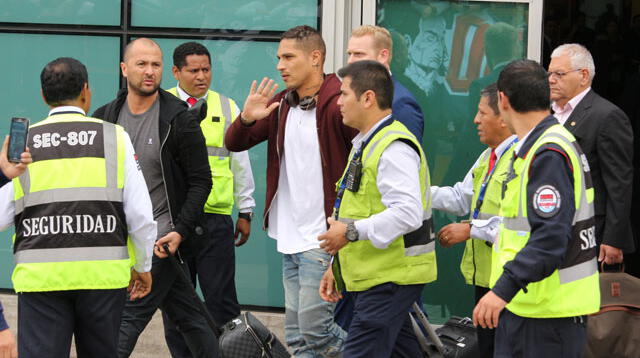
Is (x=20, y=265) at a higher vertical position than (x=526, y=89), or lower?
lower

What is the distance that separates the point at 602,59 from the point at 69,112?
22.6ft

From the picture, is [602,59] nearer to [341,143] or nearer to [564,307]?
[341,143]

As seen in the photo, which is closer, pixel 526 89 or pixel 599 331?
pixel 526 89

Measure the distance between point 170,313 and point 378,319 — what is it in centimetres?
179

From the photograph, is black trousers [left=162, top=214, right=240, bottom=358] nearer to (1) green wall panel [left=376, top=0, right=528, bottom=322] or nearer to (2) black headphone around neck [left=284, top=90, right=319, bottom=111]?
(2) black headphone around neck [left=284, top=90, right=319, bottom=111]

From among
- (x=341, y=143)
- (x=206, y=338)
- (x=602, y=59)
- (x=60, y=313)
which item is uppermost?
(x=602, y=59)

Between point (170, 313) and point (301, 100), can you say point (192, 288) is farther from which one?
point (301, 100)

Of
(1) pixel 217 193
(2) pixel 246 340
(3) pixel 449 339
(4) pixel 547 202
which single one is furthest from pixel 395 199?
(1) pixel 217 193

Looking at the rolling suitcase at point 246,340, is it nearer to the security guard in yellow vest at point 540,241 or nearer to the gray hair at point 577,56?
the security guard in yellow vest at point 540,241

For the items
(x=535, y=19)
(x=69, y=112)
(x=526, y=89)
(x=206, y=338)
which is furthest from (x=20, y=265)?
(x=535, y=19)

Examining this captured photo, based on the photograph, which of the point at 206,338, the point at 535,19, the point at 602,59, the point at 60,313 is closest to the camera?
the point at 60,313

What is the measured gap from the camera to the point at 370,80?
5406 millimetres

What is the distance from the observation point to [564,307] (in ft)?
14.6

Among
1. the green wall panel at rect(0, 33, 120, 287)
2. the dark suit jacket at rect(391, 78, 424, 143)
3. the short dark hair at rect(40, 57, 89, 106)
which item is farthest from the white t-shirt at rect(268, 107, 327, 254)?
the green wall panel at rect(0, 33, 120, 287)
